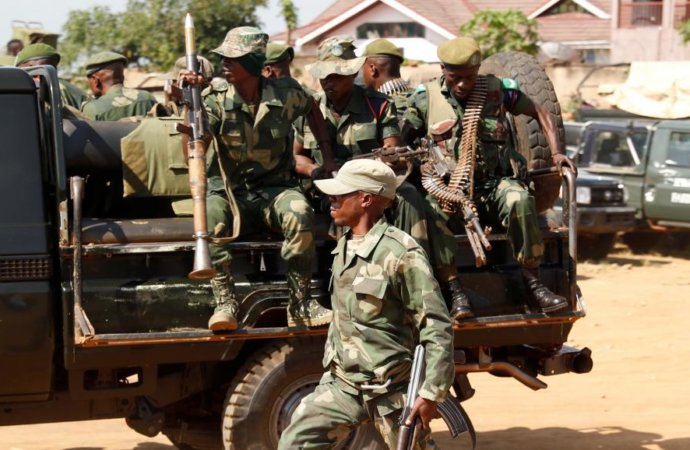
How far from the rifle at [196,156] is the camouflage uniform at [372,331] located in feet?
2.66

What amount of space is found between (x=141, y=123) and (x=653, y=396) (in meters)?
4.48

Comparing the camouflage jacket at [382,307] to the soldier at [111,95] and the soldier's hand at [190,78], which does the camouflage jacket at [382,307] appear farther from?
the soldier at [111,95]

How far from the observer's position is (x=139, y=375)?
6.52 meters

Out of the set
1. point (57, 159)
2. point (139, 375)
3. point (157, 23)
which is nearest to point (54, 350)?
point (139, 375)

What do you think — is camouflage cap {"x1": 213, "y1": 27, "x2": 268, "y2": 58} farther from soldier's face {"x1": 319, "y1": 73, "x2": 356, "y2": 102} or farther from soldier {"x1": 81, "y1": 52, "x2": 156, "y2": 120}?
soldier {"x1": 81, "y1": 52, "x2": 156, "y2": 120}

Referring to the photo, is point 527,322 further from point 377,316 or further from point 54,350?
point 54,350

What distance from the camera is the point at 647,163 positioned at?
16859 millimetres

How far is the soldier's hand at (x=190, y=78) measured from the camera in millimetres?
6298

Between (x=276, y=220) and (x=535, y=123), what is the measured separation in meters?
1.85

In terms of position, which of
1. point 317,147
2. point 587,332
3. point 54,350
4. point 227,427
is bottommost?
point 587,332

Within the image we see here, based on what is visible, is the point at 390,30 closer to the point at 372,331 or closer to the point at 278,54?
the point at 278,54

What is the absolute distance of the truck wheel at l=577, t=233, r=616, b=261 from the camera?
55.2 feet

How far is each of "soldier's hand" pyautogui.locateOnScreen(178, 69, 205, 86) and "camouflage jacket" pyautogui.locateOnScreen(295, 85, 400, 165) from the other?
921 millimetres

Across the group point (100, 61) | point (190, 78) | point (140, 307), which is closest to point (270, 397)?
point (140, 307)
